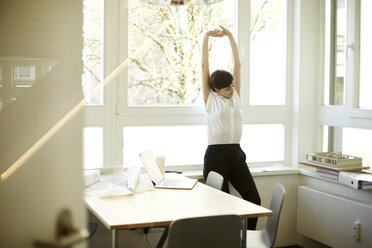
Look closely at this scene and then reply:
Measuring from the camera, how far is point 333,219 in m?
3.78

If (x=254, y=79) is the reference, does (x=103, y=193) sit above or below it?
below

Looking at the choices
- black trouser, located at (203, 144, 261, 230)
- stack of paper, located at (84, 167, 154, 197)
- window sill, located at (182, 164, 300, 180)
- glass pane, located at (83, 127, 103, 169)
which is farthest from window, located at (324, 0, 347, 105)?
glass pane, located at (83, 127, 103, 169)

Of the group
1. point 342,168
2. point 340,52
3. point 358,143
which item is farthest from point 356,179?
point 340,52

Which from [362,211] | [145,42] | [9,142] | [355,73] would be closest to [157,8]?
[145,42]

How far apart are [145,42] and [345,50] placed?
68.2 inches

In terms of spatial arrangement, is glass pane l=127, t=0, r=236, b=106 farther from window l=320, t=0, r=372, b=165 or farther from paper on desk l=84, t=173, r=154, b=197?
window l=320, t=0, r=372, b=165

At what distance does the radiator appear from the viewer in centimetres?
351

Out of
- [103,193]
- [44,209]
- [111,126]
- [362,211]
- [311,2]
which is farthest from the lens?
[311,2]

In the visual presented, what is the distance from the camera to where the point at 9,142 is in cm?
23

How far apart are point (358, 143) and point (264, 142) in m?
0.86

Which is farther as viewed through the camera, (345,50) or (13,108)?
(345,50)

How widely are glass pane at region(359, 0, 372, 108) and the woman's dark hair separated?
1.14 metres

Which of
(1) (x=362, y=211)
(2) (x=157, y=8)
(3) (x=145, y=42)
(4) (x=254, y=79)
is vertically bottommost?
(1) (x=362, y=211)

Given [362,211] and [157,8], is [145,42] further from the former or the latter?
[362,211]
